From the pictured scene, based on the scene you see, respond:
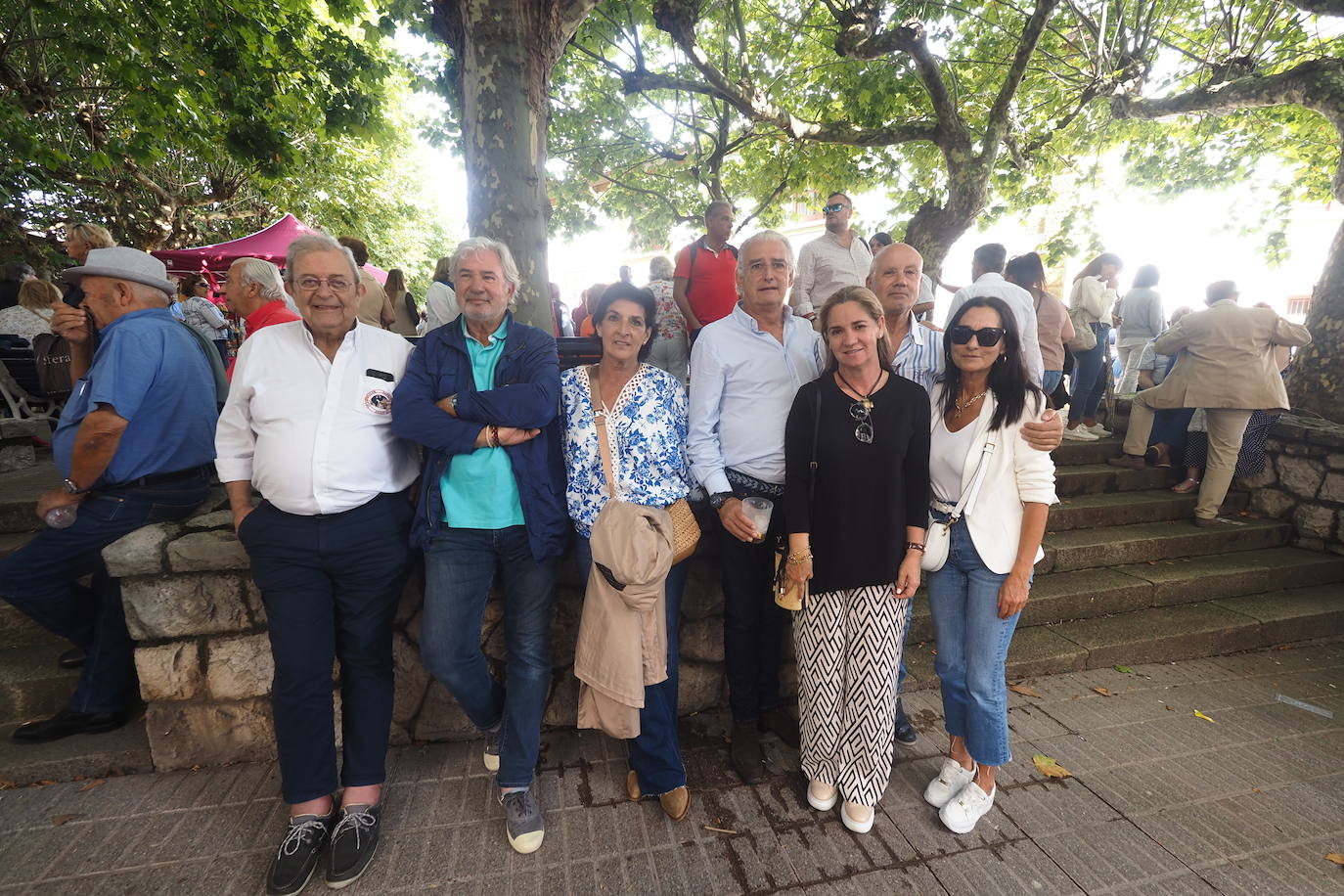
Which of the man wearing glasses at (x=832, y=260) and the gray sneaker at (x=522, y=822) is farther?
the man wearing glasses at (x=832, y=260)

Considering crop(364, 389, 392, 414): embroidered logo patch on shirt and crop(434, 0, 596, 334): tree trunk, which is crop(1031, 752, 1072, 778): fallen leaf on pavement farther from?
crop(434, 0, 596, 334): tree trunk

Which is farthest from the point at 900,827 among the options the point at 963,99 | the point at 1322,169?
the point at 1322,169

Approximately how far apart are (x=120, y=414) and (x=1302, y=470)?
8.28 metres

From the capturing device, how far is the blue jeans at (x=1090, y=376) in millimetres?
6293

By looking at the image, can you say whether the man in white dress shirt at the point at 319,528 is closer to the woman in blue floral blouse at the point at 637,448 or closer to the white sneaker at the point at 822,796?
the woman in blue floral blouse at the point at 637,448

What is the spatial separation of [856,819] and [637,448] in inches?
69.2

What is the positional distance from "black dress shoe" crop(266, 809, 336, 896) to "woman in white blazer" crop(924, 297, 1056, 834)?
245 cm

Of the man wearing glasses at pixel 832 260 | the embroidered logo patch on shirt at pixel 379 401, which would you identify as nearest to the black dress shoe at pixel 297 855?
the embroidered logo patch on shirt at pixel 379 401

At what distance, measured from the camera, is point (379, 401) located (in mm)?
2148

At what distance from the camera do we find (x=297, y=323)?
213 cm

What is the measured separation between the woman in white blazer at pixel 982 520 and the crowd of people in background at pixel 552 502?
11 millimetres

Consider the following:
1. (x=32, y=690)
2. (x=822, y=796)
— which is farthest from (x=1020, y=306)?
(x=32, y=690)

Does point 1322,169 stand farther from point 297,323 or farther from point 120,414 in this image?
point 120,414

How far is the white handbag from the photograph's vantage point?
2.20m
